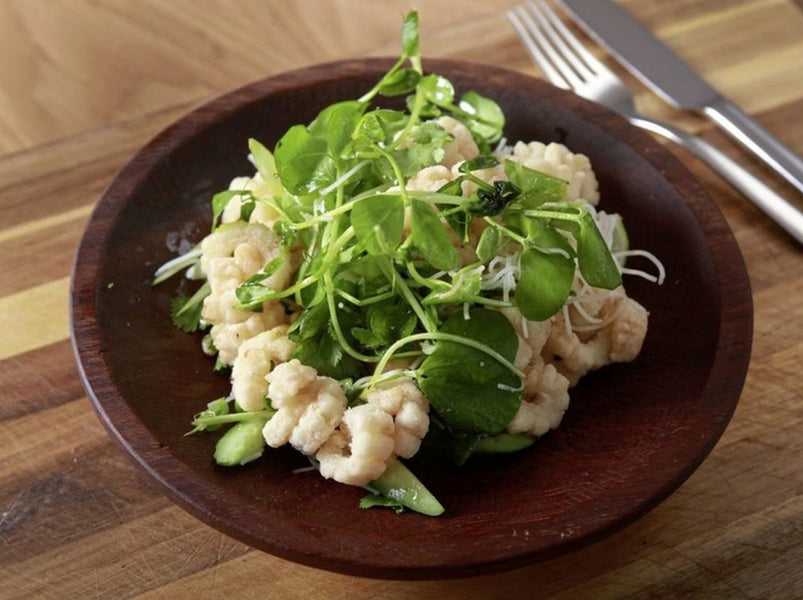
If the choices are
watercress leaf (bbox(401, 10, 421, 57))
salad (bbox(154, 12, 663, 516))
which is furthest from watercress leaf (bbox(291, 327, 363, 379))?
watercress leaf (bbox(401, 10, 421, 57))

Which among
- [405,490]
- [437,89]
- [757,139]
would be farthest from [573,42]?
[405,490]

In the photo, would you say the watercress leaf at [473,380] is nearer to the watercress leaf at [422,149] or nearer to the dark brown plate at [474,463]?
the dark brown plate at [474,463]

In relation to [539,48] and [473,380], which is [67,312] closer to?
[473,380]

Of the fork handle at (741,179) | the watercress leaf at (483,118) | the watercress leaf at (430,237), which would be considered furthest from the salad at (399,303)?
the fork handle at (741,179)

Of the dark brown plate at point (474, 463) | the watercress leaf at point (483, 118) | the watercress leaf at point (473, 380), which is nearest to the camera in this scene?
the dark brown plate at point (474, 463)

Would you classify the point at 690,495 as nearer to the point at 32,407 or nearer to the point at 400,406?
the point at 400,406

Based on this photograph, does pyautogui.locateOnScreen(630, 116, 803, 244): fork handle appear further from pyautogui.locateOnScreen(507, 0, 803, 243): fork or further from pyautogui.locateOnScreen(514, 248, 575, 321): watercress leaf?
pyautogui.locateOnScreen(514, 248, 575, 321): watercress leaf
